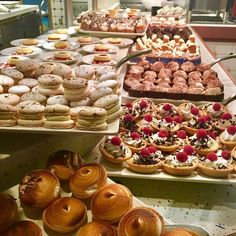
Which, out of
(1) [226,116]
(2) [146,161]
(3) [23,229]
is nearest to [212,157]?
(2) [146,161]

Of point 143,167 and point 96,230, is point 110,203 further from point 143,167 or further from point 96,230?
point 143,167

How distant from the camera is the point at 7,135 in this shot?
4.27ft

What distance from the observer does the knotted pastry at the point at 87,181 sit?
1.06 meters

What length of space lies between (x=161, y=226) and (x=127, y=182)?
0.50m

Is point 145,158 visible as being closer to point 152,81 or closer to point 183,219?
point 183,219

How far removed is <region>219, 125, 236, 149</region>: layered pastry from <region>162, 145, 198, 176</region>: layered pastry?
20 cm

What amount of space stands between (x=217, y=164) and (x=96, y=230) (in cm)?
64

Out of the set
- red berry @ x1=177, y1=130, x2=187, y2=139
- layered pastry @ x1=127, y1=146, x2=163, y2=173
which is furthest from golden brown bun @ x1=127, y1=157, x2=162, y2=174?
red berry @ x1=177, y1=130, x2=187, y2=139

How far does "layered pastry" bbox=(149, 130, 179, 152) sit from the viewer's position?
146 centimetres

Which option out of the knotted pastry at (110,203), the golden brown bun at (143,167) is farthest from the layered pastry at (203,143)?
the knotted pastry at (110,203)

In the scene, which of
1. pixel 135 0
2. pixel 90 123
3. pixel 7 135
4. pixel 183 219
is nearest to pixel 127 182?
pixel 183 219

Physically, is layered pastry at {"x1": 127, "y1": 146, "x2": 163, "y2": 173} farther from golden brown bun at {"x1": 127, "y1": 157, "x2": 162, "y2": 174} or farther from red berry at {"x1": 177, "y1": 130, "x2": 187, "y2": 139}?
red berry at {"x1": 177, "y1": 130, "x2": 187, "y2": 139}

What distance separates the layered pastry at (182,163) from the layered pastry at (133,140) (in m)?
0.14

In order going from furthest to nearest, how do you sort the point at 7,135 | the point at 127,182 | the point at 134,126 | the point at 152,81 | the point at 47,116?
1. the point at 152,81
2. the point at 134,126
3. the point at 127,182
4. the point at 7,135
5. the point at 47,116
